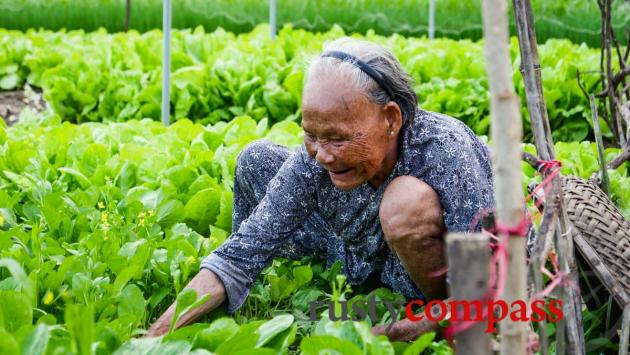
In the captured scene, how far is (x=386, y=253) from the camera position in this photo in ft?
9.02

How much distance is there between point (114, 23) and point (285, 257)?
24.2ft

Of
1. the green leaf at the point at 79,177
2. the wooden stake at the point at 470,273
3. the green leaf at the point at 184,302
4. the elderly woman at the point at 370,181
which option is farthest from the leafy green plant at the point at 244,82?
the wooden stake at the point at 470,273

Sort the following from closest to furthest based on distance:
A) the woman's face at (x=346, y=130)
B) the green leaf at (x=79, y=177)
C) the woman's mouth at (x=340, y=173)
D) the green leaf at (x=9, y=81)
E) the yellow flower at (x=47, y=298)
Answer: the yellow flower at (x=47, y=298), the woman's face at (x=346, y=130), the woman's mouth at (x=340, y=173), the green leaf at (x=79, y=177), the green leaf at (x=9, y=81)

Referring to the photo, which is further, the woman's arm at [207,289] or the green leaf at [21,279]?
the woman's arm at [207,289]

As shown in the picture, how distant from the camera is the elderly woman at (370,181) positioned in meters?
2.30

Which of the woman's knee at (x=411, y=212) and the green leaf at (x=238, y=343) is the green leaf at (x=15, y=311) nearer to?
the green leaf at (x=238, y=343)

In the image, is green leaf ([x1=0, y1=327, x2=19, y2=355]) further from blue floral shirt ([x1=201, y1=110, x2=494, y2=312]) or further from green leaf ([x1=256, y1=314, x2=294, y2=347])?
blue floral shirt ([x1=201, y1=110, x2=494, y2=312])

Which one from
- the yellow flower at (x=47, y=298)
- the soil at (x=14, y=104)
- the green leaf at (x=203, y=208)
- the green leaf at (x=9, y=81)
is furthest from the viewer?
the green leaf at (x=9, y=81)

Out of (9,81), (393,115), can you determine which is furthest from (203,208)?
(9,81)

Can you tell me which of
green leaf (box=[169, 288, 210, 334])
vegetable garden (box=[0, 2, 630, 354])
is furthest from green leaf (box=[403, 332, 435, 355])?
green leaf (box=[169, 288, 210, 334])

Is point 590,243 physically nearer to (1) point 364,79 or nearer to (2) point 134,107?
(1) point 364,79

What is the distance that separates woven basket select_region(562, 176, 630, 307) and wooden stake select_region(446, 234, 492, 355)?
1.00 meters

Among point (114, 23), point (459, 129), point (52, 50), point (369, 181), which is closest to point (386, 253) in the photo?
point (369, 181)

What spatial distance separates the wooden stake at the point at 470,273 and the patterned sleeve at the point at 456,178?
936mm
